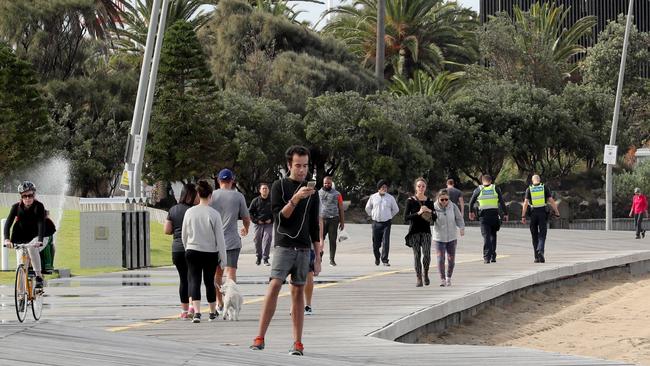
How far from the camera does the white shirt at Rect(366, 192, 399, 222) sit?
1155 inches

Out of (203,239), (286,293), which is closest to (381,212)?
(286,293)

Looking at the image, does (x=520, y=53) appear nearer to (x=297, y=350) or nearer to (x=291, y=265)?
(x=291, y=265)

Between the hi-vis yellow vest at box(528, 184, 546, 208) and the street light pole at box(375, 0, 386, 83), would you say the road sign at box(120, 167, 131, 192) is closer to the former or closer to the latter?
the hi-vis yellow vest at box(528, 184, 546, 208)

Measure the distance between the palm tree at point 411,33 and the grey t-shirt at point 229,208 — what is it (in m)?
67.8

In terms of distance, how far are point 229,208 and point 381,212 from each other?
Answer: 12058 millimetres

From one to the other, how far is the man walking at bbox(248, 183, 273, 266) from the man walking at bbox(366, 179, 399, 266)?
A: 206 cm

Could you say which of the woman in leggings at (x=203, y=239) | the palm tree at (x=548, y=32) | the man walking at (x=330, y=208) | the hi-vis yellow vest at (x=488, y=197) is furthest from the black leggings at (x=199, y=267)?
the palm tree at (x=548, y=32)

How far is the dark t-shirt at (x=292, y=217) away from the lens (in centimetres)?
1268

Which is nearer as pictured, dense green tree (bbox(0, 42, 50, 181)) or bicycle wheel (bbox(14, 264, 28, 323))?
bicycle wheel (bbox(14, 264, 28, 323))

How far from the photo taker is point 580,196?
70.2m

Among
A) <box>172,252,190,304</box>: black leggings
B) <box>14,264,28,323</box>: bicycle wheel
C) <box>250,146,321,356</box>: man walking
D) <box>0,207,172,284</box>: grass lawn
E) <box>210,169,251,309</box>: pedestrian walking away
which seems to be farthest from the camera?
<box>0,207,172,284</box>: grass lawn

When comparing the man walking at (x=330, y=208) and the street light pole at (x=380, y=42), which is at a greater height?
the street light pole at (x=380, y=42)

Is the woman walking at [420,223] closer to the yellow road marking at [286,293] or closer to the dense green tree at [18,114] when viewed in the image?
the yellow road marking at [286,293]

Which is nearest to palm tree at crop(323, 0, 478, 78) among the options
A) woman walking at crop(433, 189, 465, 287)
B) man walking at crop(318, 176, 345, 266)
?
man walking at crop(318, 176, 345, 266)
